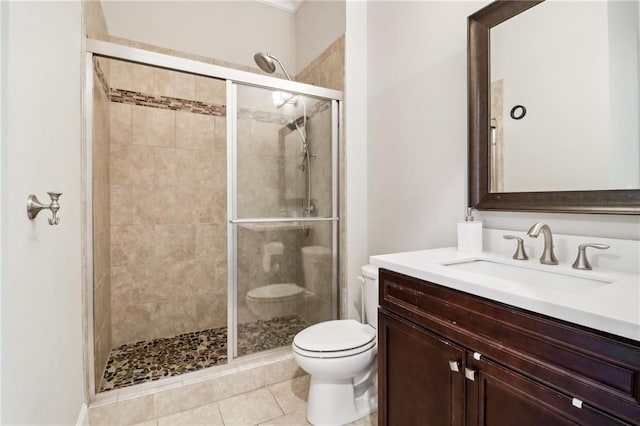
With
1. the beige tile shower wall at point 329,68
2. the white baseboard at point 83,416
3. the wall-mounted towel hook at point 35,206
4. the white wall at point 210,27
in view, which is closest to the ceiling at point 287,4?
the white wall at point 210,27

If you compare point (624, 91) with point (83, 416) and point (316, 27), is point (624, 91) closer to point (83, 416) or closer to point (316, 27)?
point (316, 27)

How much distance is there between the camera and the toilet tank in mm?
1737

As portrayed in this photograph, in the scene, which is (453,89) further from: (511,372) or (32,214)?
(32,214)

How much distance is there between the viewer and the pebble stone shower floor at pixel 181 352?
1.90 meters

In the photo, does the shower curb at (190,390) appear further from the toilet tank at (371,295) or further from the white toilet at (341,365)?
the toilet tank at (371,295)

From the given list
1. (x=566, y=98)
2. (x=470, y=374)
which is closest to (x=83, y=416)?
(x=470, y=374)

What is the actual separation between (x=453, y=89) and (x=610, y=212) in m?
0.90

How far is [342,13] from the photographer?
2.22m

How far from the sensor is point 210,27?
2652 millimetres

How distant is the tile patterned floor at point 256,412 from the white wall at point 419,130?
1.06m

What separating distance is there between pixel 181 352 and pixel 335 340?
Answer: 134 cm

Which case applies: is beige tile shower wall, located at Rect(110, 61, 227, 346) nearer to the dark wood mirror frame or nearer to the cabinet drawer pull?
the dark wood mirror frame

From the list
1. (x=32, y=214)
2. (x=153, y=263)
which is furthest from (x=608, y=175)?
(x=153, y=263)

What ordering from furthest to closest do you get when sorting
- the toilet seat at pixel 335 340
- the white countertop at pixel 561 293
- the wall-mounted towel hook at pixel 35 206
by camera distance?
the toilet seat at pixel 335 340 < the wall-mounted towel hook at pixel 35 206 < the white countertop at pixel 561 293
